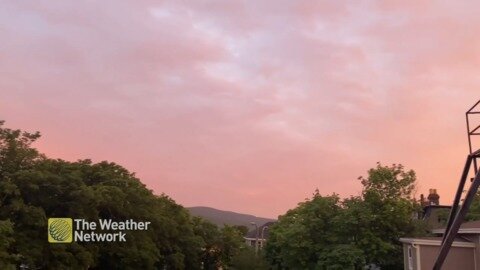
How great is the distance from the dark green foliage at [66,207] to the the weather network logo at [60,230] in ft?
1.52

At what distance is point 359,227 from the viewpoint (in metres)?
40.1

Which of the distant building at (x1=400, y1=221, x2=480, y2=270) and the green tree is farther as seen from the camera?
the green tree

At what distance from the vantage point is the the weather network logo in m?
33.9

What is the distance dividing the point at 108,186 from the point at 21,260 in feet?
29.7

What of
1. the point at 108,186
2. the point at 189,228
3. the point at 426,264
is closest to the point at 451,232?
the point at 426,264

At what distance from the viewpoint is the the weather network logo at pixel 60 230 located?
111 feet

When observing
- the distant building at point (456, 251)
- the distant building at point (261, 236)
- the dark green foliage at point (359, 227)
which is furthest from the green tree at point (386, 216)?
the distant building at point (261, 236)

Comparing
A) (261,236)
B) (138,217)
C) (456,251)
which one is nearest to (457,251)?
(456,251)

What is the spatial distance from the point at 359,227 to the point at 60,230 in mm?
19095

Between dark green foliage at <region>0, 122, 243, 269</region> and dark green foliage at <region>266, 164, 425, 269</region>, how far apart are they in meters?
10.5

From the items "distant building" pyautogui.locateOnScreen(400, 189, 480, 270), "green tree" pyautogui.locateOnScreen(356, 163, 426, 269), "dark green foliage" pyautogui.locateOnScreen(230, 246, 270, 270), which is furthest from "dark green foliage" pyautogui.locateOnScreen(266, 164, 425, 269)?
"dark green foliage" pyautogui.locateOnScreen(230, 246, 270, 270)

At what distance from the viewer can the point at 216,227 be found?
64.0 meters

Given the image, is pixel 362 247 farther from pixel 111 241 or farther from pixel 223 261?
pixel 223 261

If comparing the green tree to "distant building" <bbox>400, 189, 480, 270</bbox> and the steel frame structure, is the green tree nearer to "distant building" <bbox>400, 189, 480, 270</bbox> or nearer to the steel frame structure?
"distant building" <bbox>400, 189, 480, 270</bbox>
